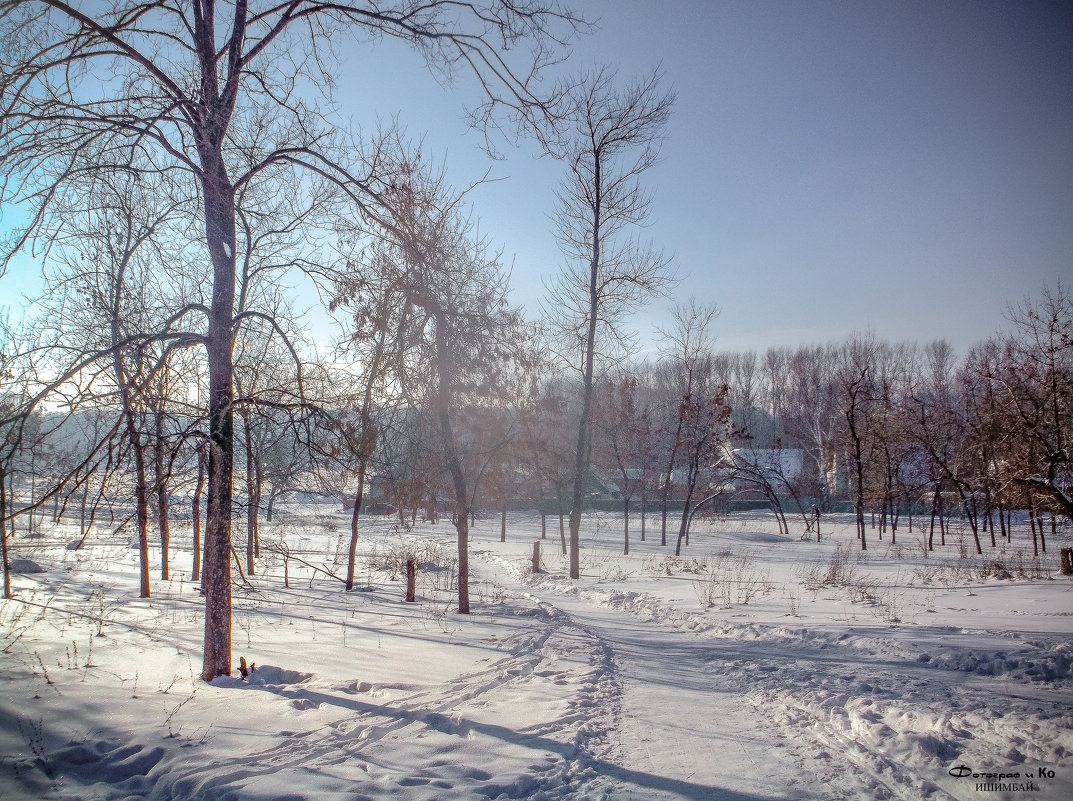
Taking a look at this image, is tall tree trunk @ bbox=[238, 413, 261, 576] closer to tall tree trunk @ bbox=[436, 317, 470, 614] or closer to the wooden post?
tall tree trunk @ bbox=[436, 317, 470, 614]

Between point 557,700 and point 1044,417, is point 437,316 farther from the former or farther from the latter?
point 1044,417

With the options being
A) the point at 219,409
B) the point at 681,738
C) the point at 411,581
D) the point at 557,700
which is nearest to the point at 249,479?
the point at 219,409

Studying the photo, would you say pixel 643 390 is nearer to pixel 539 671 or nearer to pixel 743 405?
pixel 743 405

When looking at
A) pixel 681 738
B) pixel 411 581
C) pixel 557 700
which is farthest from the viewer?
pixel 411 581

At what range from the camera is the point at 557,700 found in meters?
6.10

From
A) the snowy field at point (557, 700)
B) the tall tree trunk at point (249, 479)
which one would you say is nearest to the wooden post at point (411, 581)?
the snowy field at point (557, 700)

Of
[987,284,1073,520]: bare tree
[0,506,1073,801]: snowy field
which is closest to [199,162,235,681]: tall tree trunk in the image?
[0,506,1073,801]: snowy field

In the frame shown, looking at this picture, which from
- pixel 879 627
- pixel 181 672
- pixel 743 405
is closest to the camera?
pixel 181 672

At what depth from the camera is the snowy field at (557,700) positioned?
4.11 meters

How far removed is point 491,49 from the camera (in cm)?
593

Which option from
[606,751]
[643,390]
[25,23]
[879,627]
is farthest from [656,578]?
[643,390]

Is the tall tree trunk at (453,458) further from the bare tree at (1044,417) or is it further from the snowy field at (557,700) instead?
the bare tree at (1044,417)

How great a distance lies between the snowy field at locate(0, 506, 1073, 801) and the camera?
4.11m

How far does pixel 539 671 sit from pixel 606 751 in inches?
106
